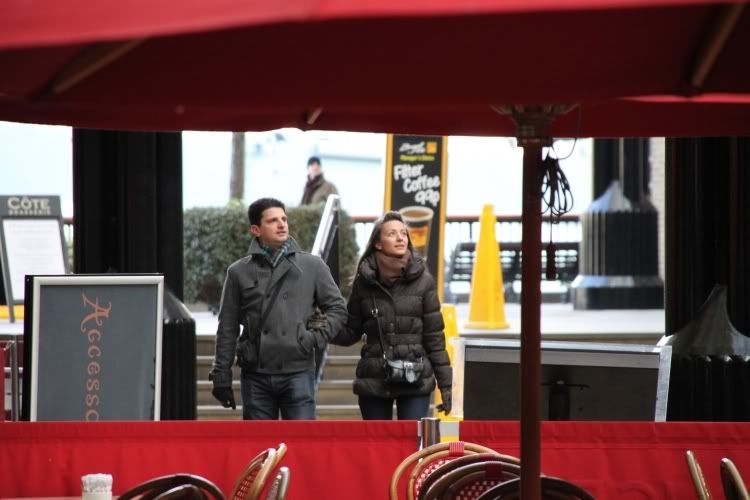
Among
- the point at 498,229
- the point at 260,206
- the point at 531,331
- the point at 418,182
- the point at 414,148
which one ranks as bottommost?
the point at 531,331

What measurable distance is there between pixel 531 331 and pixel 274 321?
4642 mm

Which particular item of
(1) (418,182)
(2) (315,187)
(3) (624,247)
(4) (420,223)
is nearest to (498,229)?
(3) (624,247)

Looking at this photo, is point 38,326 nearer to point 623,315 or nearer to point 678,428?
point 678,428

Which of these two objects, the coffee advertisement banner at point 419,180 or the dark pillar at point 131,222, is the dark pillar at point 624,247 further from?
the dark pillar at point 131,222

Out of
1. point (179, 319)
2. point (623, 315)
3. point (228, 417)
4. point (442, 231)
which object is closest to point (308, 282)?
point (179, 319)

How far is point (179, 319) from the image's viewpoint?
8.86 meters

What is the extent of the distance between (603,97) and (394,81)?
433 millimetres

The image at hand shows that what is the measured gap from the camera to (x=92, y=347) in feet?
24.4

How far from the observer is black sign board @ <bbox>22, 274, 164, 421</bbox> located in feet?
24.0

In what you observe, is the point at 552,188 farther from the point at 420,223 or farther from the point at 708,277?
the point at 420,223

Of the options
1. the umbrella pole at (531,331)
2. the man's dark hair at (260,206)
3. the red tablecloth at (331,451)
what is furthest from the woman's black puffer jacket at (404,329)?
the umbrella pole at (531,331)

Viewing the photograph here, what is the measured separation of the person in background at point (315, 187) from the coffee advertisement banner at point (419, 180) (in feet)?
11.6

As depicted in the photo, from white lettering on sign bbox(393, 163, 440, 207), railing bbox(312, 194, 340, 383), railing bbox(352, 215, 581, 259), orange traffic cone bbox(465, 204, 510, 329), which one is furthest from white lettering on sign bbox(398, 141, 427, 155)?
railing bbox(352, 215, 581, 259)

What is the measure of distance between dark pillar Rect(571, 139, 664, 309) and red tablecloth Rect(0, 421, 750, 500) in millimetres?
14123
